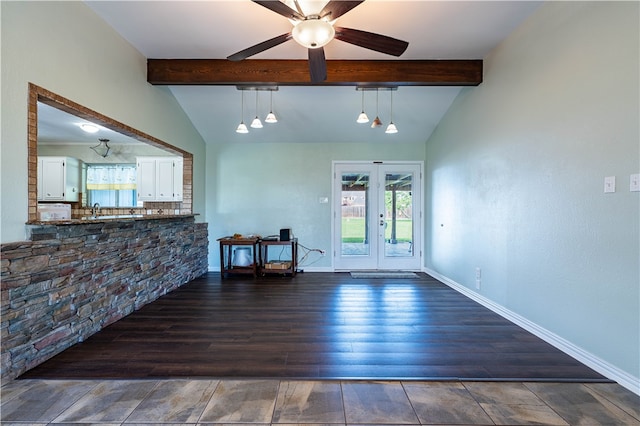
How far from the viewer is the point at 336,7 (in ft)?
6.57

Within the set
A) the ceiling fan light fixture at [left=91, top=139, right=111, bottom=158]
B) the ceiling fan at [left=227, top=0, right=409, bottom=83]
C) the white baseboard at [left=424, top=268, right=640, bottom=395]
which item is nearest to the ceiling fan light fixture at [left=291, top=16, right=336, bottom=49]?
the ceiling fan at [left=227, top=0, right=409, bottom=83]

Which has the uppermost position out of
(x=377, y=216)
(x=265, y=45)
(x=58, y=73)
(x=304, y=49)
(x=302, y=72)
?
(x=304, y=49)

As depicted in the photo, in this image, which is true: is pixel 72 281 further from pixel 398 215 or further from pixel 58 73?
pixel 398 215

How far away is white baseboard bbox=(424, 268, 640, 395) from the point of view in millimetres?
1921

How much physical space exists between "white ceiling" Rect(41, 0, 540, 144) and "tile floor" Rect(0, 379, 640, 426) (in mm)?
2598

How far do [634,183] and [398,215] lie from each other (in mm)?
3773

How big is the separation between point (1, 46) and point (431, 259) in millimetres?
5668

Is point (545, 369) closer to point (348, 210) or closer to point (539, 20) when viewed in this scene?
point (539, 20)

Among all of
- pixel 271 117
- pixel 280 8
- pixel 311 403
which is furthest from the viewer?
pixel 271 117

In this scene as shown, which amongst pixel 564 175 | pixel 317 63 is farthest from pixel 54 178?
pixel 564 175

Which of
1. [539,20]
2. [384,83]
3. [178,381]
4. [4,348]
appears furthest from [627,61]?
[4,348]

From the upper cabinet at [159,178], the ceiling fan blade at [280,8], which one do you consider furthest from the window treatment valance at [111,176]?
the ceiling fan blade at [280,8]

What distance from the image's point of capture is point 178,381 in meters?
1.96

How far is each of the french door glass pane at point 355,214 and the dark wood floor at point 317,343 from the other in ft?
5.80
